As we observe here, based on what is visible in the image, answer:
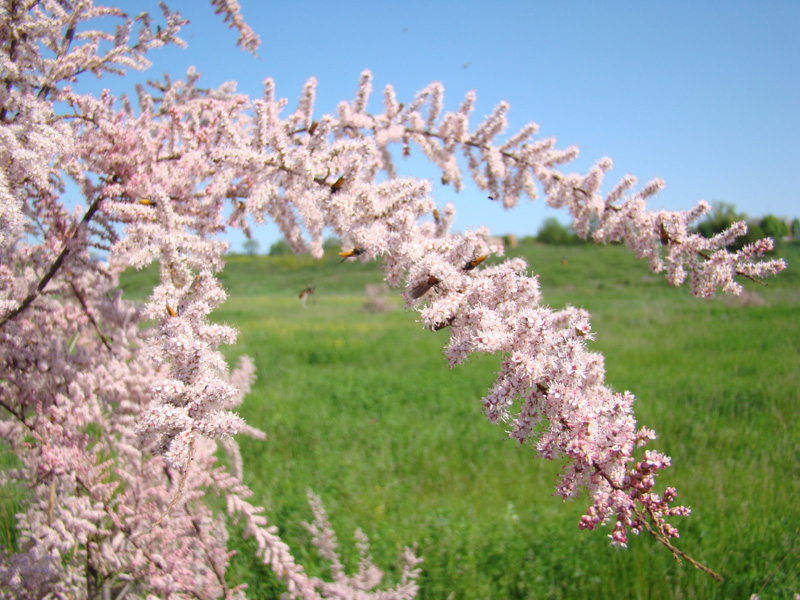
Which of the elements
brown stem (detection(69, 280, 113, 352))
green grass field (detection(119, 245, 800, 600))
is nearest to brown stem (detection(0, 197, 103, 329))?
brown stem (detection(69, 280, 113, 352))

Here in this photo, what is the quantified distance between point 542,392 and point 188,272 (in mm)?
1078

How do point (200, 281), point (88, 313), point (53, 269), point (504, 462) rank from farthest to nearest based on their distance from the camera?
point (504, 462)
point (88, 313)
point (53, 269)
point (200, 281)

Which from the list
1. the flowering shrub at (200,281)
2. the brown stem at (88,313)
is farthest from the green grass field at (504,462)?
the brown stem at (88,313)

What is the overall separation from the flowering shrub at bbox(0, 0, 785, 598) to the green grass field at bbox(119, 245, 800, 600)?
307 mm

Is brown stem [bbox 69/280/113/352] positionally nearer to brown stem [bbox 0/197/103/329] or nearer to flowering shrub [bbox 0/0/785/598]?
flowering shrub [bbox 0/0/785/598]

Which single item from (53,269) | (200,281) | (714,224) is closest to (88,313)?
(53,269)

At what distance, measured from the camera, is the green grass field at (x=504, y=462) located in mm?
3424

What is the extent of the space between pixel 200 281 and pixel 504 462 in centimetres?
533

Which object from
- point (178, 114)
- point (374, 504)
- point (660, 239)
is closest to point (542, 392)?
point (660, 239)

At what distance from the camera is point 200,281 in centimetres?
149

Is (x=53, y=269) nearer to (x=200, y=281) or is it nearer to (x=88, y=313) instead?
(x=88, y=313)

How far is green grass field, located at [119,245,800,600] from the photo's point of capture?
3.42 metres

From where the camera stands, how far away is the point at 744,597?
3.11 meters

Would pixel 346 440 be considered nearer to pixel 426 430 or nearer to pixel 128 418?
pixel 426 430
